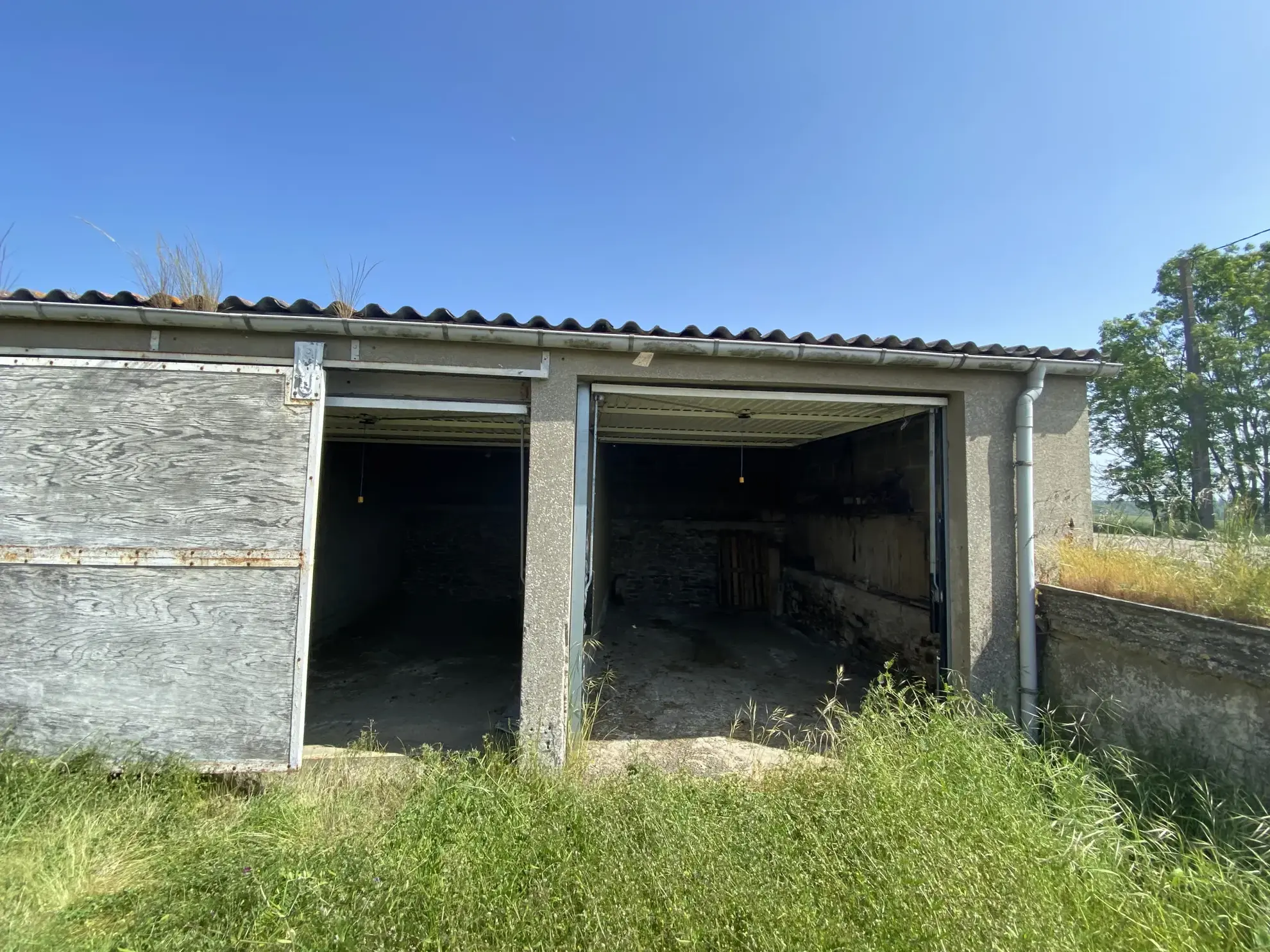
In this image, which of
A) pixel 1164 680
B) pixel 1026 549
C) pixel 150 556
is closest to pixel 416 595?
pixel 150 556

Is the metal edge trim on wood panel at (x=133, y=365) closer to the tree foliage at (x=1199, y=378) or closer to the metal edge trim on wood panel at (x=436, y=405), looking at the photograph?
the metal edge trim on wood panel at (x=436, y=405)

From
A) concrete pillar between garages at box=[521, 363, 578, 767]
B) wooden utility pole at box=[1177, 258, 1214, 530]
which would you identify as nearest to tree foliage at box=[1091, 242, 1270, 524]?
wooden utility pole at box=[1177, 258, 1214, 530]

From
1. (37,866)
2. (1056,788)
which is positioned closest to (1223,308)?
(1056,788)

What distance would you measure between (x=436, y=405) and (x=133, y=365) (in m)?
1.89

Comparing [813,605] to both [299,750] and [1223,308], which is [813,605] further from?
[1223,308]

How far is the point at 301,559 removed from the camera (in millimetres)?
3549

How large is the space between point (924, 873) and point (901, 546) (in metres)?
4.76

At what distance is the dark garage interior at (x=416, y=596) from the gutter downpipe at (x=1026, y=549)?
4.17 metres

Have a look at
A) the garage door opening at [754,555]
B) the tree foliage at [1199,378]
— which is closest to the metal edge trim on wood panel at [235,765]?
the garage door opening at [754,555]

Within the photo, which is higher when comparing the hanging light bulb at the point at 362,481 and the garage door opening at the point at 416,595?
the hanging light bulb at the point at 362,481

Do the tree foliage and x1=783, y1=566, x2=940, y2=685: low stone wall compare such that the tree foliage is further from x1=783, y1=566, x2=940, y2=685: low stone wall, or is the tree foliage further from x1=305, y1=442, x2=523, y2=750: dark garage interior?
x1=305, y1=442, x2=523, y2=750: dark garage interior

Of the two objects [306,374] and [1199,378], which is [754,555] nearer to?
[306,374]

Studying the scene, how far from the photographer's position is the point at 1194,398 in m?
18.9

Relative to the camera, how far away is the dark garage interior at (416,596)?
536cm
